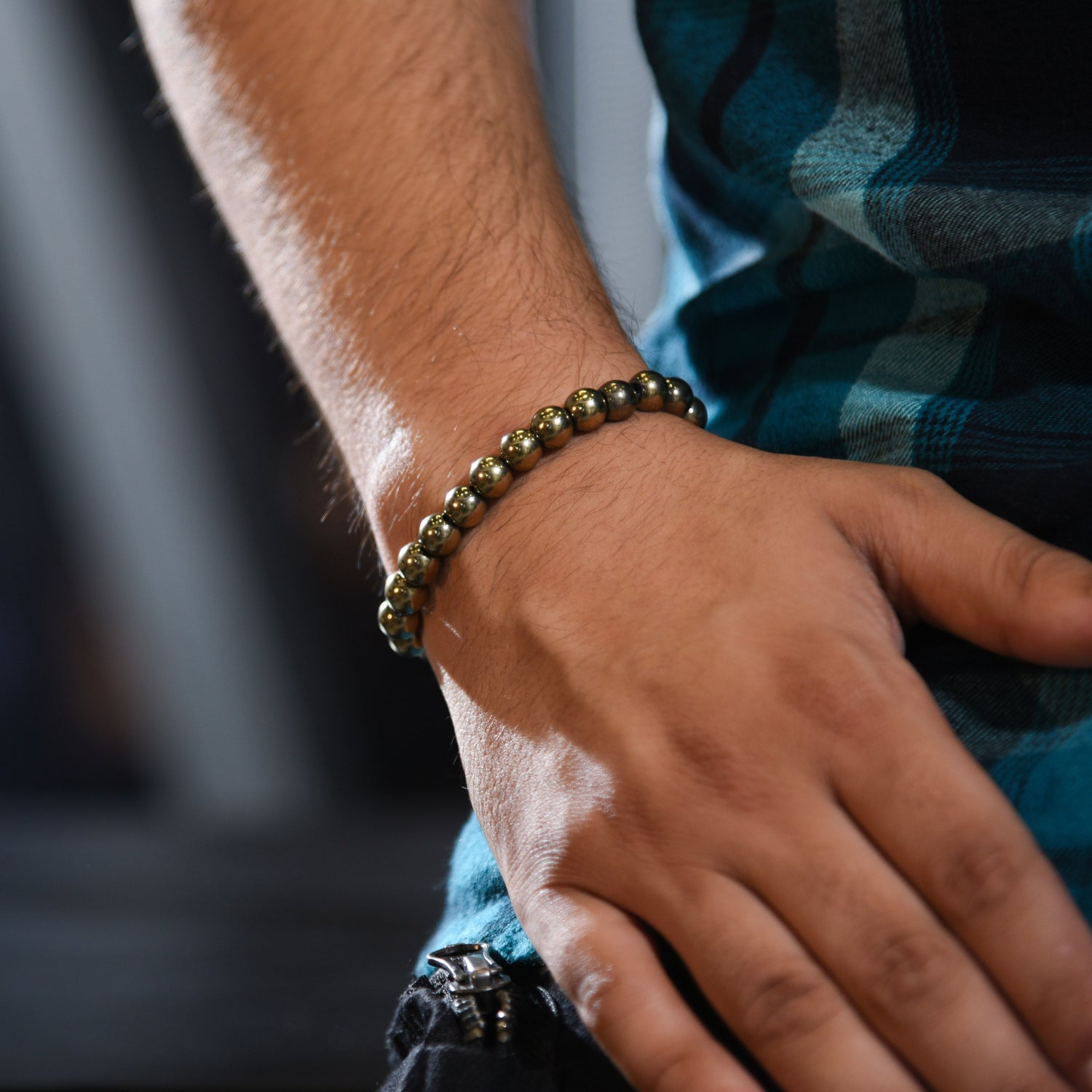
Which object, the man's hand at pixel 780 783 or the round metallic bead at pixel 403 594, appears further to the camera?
the round metallic bead at pixel 403 594

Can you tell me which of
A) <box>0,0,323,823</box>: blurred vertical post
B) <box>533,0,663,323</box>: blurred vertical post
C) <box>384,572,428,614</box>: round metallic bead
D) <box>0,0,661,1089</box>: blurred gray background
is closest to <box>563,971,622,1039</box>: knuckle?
<box>384,572,428,614</box>: round metallic bead

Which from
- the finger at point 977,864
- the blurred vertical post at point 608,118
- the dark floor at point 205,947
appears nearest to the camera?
the finger at point 977,864

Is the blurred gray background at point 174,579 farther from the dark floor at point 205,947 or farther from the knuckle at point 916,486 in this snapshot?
the knuckle at point 916,486

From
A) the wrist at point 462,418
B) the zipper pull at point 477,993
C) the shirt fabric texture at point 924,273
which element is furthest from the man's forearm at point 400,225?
the zipper pull at point 477,993

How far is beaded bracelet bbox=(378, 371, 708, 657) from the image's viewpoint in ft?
1.75

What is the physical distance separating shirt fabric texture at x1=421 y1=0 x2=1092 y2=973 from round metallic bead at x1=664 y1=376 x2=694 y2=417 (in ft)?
0.22

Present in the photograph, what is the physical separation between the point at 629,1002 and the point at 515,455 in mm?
257

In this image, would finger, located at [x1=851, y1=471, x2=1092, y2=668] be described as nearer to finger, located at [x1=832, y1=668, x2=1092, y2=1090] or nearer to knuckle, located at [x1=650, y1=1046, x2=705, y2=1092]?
finger, located at [x1=832, y1=668, x2=1092, y2=1090]

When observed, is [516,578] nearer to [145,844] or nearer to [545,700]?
[545,700]

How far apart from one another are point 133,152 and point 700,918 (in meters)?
2.08

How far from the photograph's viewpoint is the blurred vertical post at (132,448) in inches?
80.9

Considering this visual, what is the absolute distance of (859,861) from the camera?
1.39 ft

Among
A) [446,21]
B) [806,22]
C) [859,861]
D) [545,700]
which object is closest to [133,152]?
[446,21]

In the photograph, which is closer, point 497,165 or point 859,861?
point 859,861
